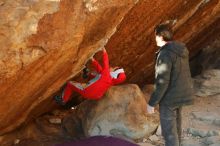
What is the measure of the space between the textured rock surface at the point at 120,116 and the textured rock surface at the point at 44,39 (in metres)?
1.13

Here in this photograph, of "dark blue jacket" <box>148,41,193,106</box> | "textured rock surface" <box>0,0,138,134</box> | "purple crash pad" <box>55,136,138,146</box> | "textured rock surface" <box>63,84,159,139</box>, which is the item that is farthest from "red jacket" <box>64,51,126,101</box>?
"dark blue jacket" <box>148,41,193,106</box>

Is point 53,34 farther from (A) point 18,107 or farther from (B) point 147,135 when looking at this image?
(B) point 147,135

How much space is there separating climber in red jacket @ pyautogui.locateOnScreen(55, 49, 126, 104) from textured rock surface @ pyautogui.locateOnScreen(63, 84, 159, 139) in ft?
0.87

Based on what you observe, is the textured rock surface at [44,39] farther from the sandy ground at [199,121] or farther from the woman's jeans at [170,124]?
the sandy ground at [199,121]

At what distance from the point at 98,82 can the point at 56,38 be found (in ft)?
5.72

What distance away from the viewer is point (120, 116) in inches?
276

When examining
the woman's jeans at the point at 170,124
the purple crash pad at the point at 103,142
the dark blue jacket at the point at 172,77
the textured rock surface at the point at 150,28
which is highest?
the textured rock surface at the point at 150,28

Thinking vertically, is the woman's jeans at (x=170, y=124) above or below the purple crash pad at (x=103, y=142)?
above

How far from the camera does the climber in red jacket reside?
21.9ft

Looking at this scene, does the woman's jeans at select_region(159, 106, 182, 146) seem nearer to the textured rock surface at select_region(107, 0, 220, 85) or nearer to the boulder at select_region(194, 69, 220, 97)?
the textured rock surface at select_region(107, 0, 220, 85)

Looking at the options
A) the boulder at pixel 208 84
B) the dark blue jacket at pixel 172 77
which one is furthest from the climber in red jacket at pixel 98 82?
the boulder at pixel 208 84

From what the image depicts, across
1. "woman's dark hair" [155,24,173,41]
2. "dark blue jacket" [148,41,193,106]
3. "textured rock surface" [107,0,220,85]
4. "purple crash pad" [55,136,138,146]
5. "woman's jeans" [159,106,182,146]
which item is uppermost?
"textured rock surface" [107,0,220,85]

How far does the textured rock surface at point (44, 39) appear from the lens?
4801mm

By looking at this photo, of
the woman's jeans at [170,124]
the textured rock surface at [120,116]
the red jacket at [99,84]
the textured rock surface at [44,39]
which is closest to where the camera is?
the textured rock surface at [44,39]
